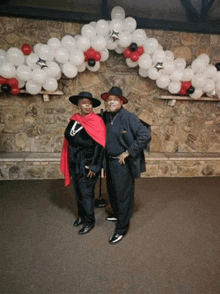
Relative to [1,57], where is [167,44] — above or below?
above

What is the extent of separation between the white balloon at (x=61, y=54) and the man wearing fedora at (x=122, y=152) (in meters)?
1.39

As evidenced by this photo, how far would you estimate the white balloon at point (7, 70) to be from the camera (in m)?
2.87

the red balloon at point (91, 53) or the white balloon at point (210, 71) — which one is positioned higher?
the red balloon at point (91, 53)

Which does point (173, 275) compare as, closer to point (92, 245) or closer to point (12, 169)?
point (92, 245)

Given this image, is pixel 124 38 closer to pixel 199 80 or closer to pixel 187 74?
pixel 187 74

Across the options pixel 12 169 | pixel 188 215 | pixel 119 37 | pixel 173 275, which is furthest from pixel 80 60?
pixel 173 275

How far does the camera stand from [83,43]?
9.66 feet

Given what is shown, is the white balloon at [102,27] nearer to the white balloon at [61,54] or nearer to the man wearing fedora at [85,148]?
the white balloon at [61,54]

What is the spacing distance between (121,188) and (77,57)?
215 cm

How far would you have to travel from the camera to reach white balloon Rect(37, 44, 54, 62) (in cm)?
288

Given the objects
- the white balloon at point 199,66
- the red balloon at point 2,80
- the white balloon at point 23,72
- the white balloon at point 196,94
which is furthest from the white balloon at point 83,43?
the white balloon at point 196,94

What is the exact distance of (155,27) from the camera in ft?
11.6

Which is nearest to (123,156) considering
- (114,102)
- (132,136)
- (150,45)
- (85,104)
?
(132,136)

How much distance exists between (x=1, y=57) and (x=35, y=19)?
0.97 m
